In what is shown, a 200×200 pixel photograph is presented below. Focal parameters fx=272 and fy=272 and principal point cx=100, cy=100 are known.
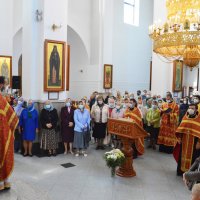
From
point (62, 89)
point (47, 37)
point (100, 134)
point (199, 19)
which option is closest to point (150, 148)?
point (100, 134)

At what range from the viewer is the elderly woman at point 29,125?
23.1ft

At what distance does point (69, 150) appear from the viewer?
7.70m

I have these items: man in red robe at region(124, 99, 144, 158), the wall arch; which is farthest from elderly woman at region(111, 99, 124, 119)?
the wall arch

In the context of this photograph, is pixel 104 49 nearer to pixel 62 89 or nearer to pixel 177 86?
pixel 177 86

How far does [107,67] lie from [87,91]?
1.63 meters

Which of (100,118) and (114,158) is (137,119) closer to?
(100,118)

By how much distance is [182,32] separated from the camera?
641 cm

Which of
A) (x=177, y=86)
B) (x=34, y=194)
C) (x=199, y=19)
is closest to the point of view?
(x=34, y=194)

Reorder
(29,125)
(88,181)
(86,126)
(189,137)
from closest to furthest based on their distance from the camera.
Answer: (88,181), (189,137), (29,125), (86,126)

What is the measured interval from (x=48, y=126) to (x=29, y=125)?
0.49 metres

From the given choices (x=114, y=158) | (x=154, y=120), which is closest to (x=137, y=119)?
(x=154, y=120)

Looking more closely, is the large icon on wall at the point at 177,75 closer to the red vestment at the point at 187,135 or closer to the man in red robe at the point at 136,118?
the man in red robe at the point at 136,118

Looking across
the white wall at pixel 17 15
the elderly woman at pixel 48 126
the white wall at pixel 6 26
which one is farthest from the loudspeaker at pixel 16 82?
the elderly woman at pixel 48 126

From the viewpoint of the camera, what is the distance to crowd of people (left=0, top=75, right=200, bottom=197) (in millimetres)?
5770
